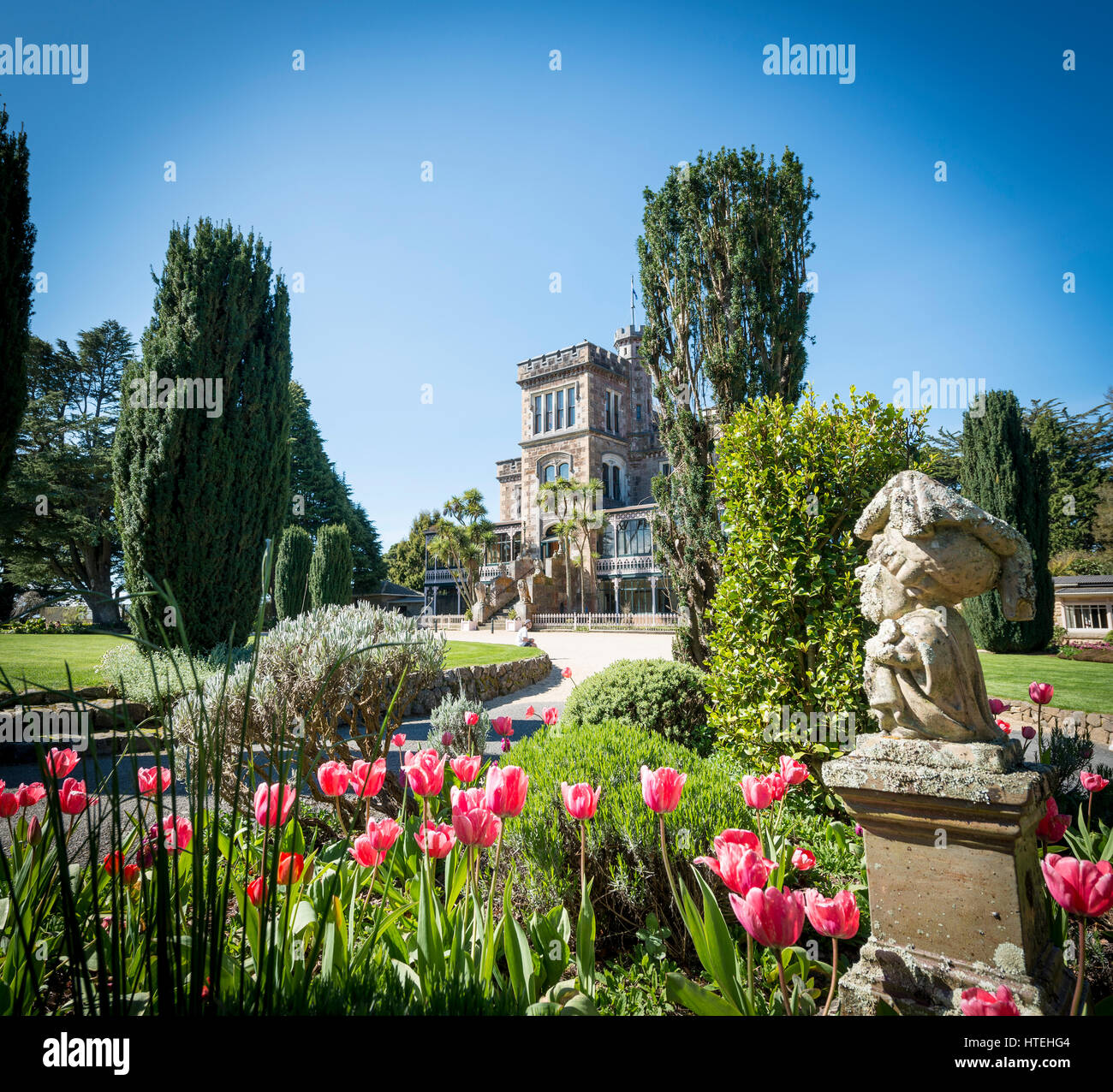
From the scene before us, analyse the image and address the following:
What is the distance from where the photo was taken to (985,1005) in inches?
57.2

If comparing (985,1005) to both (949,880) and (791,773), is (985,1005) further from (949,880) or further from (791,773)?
(791,773)

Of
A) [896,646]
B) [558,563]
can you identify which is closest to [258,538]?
[896,646]

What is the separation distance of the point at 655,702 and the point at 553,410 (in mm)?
39117

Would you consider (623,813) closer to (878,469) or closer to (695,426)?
(878,469)

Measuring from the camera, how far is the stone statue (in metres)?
2.50

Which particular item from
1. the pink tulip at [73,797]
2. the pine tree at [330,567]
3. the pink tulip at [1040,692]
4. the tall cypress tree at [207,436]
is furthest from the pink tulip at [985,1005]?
the pine tree at [330,567]

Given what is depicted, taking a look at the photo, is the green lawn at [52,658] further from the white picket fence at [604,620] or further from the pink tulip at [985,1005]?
the white picket fence at [604,620]

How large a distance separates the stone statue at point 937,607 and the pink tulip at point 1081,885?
746 mm

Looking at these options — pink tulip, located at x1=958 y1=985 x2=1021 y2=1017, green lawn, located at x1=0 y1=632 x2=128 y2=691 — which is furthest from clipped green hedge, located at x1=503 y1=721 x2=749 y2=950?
green lawn, located at x1=0 y1=632 x2=128 y2=691

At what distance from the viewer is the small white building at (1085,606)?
22750mm

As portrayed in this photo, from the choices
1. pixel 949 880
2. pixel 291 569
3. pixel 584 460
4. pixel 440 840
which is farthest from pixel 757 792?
pixel 584 460

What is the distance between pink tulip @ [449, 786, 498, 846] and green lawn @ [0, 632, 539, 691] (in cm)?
666

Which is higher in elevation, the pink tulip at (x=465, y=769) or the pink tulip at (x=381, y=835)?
the pink tulip at (x=465, y=769)

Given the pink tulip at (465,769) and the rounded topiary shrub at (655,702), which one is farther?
the rounded topiary shrub at (655,702)
